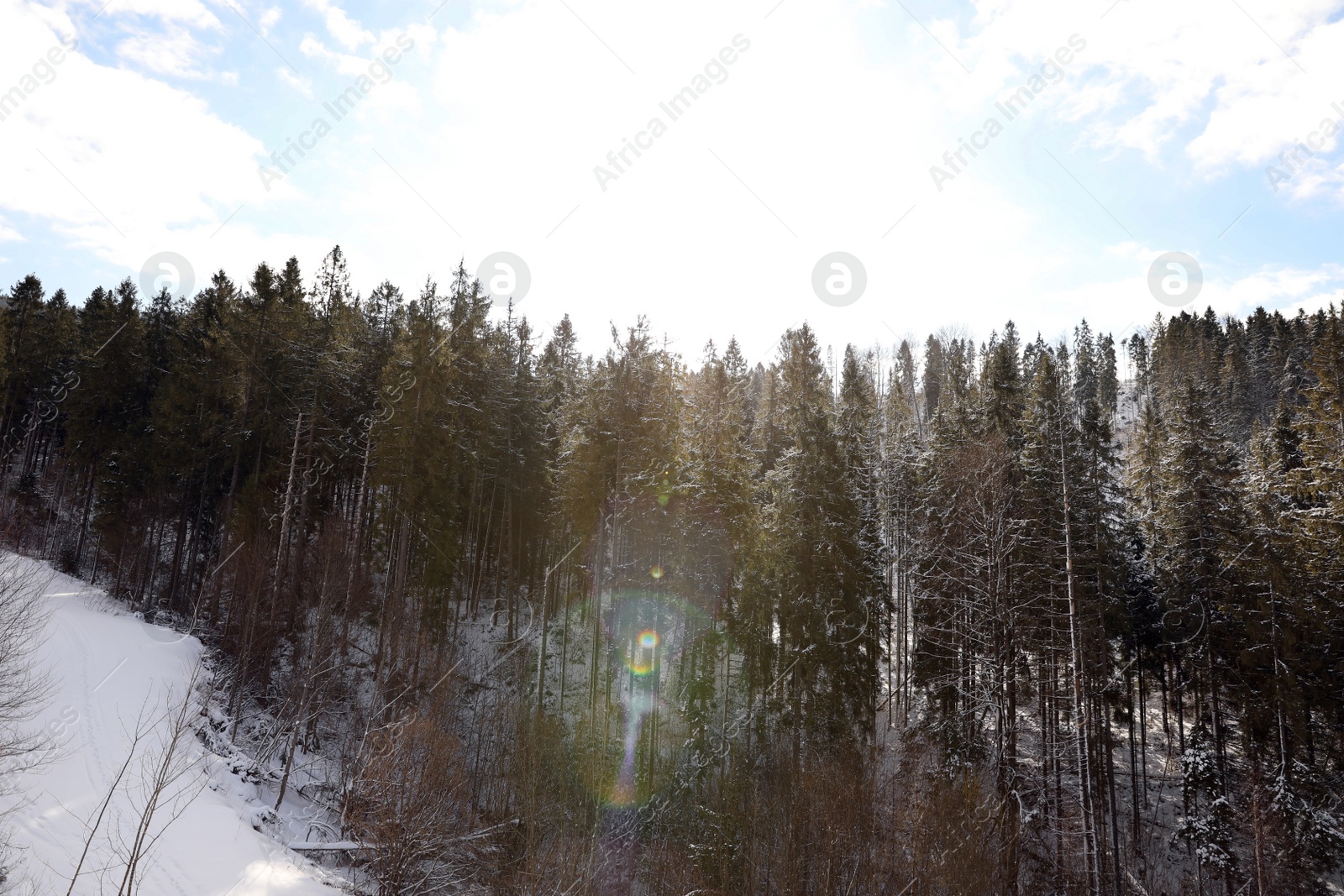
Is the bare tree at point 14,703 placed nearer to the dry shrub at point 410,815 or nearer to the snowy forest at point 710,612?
the snowy forest at point 710,612

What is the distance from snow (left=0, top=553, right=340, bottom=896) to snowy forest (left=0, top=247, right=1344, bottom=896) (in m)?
1.91

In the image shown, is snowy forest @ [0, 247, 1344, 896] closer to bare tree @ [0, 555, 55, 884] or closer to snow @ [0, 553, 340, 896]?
snow @ [0, 553, 340, 896]

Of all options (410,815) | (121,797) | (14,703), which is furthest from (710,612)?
(14,703)

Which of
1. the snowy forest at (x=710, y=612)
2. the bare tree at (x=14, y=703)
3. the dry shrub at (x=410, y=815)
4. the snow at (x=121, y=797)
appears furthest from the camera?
the snowy forest at (x=710, y=612)

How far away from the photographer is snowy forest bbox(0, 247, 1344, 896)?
21.6m

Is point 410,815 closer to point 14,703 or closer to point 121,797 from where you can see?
point 121,797

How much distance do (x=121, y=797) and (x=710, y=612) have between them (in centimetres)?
2055

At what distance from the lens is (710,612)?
103ft

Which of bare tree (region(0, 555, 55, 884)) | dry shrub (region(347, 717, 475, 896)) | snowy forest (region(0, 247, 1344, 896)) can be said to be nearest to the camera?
bare tree (region(0, 555, 55, 884))

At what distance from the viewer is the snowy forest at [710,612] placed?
21.6m

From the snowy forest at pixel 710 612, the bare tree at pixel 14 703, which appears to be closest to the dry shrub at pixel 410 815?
the snowy forest at pixel 710 612

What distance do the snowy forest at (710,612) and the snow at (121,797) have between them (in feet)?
6.27

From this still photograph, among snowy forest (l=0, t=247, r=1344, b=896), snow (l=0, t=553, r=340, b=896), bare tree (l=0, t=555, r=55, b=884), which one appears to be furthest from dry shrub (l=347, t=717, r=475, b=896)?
bare tree (l=0, t=555, r=55, b=884)

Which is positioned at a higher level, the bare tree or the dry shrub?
the bare tree
